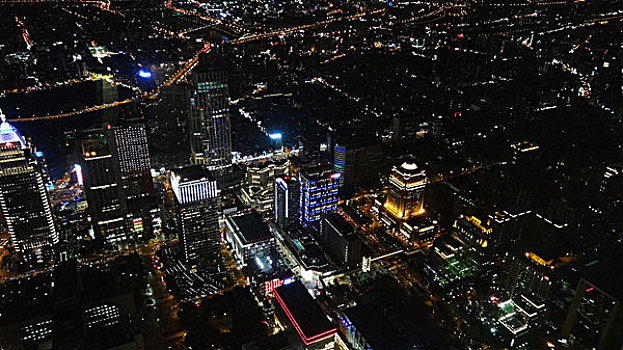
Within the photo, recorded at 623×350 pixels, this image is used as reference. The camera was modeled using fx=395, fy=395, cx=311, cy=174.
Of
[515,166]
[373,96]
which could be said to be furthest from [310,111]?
[515,166]

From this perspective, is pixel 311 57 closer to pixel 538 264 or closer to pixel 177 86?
pixel 177 86

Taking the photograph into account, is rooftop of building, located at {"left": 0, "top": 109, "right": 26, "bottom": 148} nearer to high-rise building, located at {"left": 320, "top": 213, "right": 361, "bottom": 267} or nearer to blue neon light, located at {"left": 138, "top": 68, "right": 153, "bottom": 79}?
blue neon light, located at {"left": 138, "top": 68, "right": 153, "bottom": 79}

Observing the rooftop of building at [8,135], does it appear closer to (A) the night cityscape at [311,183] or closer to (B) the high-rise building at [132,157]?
(A) the night cityscape at [311,183]

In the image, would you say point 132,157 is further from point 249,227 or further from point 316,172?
point 316,172

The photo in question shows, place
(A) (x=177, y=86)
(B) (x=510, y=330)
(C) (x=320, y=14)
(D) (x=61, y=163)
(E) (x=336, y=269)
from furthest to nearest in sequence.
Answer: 1. (C) (x=320, y=14)
2. (A) (x=177, y=86)
3. (D) (x=61, y=163)
4. (E) (x=336, y=269)
5. (B) (x=510, y=330)

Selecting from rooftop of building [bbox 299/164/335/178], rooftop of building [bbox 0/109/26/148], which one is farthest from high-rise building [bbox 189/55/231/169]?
rooftop of building [bbox 0/109/26/148]

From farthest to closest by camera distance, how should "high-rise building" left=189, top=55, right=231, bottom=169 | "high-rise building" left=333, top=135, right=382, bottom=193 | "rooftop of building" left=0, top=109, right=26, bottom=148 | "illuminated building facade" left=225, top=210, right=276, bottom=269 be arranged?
1. "high-rise building" left=333, top=135, right=382, bottom=193
2. "high-rise building" left=189, top=55, right=231, bottom=169
3. "illuminated building facade" left=225, top=210, right=276, bottom=269
4. "rooftop of building" left=0, top=109, right=26, bottom=148

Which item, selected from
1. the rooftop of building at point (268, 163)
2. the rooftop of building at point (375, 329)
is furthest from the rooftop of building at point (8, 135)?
the rooftop of building at point (375, 329)
